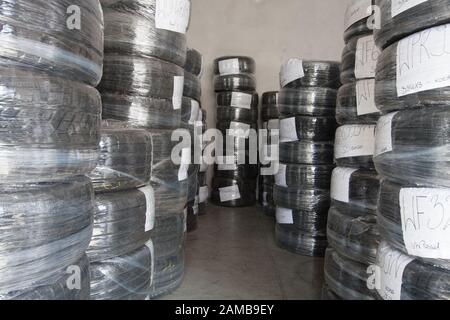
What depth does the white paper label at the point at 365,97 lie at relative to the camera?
2.05 metres

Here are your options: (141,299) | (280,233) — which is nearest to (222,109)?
(280,233)

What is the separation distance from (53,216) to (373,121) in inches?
64.6

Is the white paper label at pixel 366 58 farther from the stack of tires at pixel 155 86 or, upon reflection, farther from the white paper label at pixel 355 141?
the stack of tires at pixel 155 86

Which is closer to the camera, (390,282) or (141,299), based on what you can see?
(390,282)

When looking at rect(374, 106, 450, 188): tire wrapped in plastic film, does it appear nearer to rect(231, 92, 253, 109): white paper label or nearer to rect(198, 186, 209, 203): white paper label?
rect(198, 186, 209, 203): white paper label

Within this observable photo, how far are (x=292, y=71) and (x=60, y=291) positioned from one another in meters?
2.54

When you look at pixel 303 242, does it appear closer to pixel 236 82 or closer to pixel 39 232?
pixel 39 232

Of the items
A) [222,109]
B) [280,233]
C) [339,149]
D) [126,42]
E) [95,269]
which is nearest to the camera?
[95,269]

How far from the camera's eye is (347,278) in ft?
6.32

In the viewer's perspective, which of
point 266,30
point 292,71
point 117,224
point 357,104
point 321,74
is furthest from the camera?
point 266,30

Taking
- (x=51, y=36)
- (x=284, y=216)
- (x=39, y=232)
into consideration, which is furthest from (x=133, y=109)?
(x=284, y=216)

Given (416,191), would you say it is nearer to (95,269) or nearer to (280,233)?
(95,269)

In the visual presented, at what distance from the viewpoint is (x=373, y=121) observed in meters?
2.09

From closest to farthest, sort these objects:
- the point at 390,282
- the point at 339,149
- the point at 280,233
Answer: the point at 390,282 → the point at 339,149 → the point at 280,233
